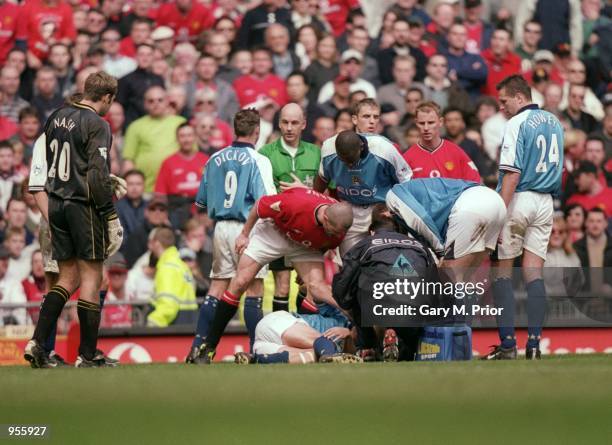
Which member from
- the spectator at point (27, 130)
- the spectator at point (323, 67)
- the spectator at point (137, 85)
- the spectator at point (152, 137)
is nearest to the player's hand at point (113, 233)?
the spectator at point (152, 137)

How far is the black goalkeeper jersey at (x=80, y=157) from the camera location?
1016cm

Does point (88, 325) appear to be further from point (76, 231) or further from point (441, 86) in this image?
point (441, 86)

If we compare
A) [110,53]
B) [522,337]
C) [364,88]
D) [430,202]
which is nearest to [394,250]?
[430,202]

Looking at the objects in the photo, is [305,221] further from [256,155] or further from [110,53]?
[110,53]

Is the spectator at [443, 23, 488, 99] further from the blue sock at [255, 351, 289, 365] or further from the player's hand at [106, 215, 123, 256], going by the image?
the player's hand at [106, 215, 123, 256]

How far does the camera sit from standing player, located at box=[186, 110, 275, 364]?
12172 millimetres

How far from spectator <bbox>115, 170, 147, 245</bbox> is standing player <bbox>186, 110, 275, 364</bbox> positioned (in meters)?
3.42

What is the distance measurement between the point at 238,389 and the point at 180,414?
407 millimetres

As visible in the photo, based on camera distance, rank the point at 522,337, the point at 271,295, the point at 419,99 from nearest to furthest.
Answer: the point at 522,337, the point at 271,295, the point at 419,99

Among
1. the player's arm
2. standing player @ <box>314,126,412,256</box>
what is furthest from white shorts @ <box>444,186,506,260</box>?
the player's arm

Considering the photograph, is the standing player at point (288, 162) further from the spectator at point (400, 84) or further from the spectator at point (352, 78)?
the spectator at point (400, 84)

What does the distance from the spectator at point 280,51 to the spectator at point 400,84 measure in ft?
3.95

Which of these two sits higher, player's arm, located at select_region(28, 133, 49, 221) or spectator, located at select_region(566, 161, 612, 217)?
spectator, located at select_region(566, 161, 612, 217)

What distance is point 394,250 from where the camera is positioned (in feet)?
33.7
